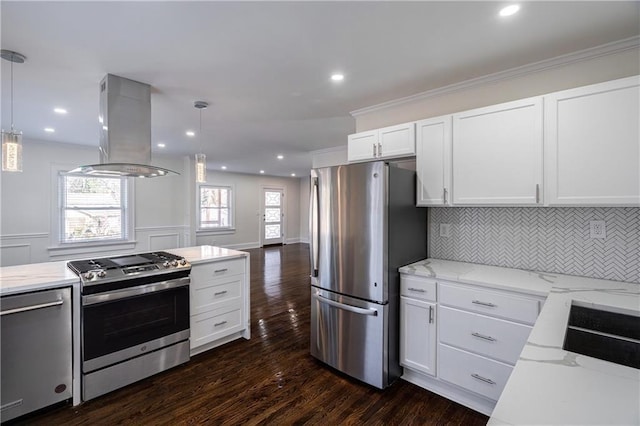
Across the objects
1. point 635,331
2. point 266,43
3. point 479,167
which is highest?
point 266,43

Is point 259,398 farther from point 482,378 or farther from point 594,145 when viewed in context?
point 594,145

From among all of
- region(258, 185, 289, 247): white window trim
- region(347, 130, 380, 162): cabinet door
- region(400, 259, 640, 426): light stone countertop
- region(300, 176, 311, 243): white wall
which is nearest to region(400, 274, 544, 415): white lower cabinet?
region(400, 259, 640, 426): light stone countertop

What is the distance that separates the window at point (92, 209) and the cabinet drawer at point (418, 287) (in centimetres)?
565

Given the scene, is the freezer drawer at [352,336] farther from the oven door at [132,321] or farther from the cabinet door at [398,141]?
the cabinet door at [398,141]

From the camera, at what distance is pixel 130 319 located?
7.66 feet

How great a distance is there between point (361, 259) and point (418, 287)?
0.49 meters

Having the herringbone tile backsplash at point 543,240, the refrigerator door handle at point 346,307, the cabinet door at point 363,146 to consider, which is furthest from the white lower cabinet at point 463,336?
the cabinet door at point 363,146

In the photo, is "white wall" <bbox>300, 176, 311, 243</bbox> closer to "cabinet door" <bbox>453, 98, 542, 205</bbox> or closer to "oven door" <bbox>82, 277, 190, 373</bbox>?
"oven door" <bbox>82, 277, 190, 373</bbox>

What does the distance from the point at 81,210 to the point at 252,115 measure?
13.4 ft

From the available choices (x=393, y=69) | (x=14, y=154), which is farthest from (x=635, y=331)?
(x=14, y=154)

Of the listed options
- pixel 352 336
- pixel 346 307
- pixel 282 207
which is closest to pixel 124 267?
pixel 346 307

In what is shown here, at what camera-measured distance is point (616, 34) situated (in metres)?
1.87

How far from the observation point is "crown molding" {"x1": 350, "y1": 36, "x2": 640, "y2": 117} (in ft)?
6.40

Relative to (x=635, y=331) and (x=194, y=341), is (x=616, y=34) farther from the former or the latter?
(x=194, y=341)
